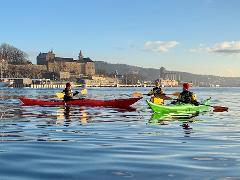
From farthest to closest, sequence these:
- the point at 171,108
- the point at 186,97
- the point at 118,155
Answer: the point at 186,97, the point at 171,108, the point at 118,155

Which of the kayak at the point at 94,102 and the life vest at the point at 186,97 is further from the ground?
the life vest at the point at 186,97

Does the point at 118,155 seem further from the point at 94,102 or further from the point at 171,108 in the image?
the point at 94,102

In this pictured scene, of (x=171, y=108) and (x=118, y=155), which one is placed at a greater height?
(x=171, y=108)

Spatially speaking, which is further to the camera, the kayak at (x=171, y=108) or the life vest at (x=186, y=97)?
the life vest at (x=186, y=97)

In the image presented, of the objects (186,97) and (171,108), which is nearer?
(171,108)

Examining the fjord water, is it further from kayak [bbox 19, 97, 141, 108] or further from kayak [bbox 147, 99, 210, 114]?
kayak [bbox 19, 97, 141, 108]

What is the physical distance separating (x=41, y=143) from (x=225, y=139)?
21.2 feet

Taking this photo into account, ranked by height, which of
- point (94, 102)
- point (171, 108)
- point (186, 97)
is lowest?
point (94, 102)

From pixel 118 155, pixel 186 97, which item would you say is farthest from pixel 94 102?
pixel 118 155

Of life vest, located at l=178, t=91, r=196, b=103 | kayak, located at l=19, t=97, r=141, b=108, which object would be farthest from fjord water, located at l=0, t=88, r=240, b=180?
kayak, located at l=19, t=97, r=141, b=108

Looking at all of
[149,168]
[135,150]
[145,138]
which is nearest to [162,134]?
[145,138]

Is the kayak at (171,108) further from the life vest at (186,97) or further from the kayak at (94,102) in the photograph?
the kayak at (94,102)

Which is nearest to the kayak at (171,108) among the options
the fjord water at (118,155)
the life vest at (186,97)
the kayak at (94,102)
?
the life vest at (186,97)

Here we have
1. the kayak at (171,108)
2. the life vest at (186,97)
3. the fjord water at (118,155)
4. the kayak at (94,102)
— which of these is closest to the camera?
the fjord water at (118,155)
